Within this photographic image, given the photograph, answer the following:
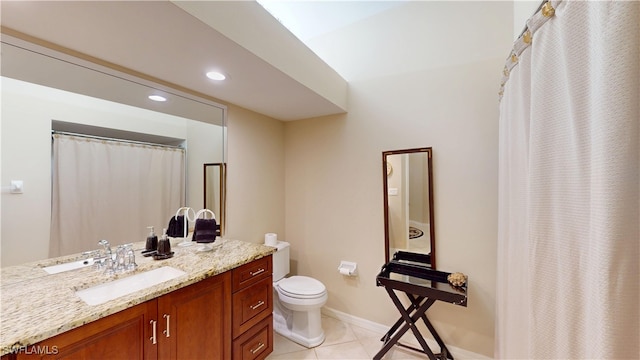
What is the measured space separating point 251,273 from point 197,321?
0.44 metres

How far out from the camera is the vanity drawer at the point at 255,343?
168 cm

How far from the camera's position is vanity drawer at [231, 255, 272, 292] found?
1674 millimetres

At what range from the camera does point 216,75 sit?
1693mm

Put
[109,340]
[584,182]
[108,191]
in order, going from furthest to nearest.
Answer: [108,191] → [109,340] → [584,182]

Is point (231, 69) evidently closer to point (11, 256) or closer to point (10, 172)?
point (10, 172)

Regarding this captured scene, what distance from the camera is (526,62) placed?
1000 mm

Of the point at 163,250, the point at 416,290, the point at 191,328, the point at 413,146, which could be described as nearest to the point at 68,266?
the point at 163,250

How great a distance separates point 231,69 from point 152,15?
55 centimetres

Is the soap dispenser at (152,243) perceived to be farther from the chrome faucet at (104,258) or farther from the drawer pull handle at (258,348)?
the drawer pull handle at (258,348)

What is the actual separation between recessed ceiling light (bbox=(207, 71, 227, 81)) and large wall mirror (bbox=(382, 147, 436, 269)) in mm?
1521

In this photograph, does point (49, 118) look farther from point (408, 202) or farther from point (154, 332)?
point (408, 202)

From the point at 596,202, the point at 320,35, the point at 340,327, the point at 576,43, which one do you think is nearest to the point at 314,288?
the point at 340,327

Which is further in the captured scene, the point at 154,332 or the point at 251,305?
the point at 251,305

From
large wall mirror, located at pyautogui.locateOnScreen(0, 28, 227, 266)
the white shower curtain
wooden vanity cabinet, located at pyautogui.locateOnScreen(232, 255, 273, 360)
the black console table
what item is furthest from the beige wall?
the white shower curtain
